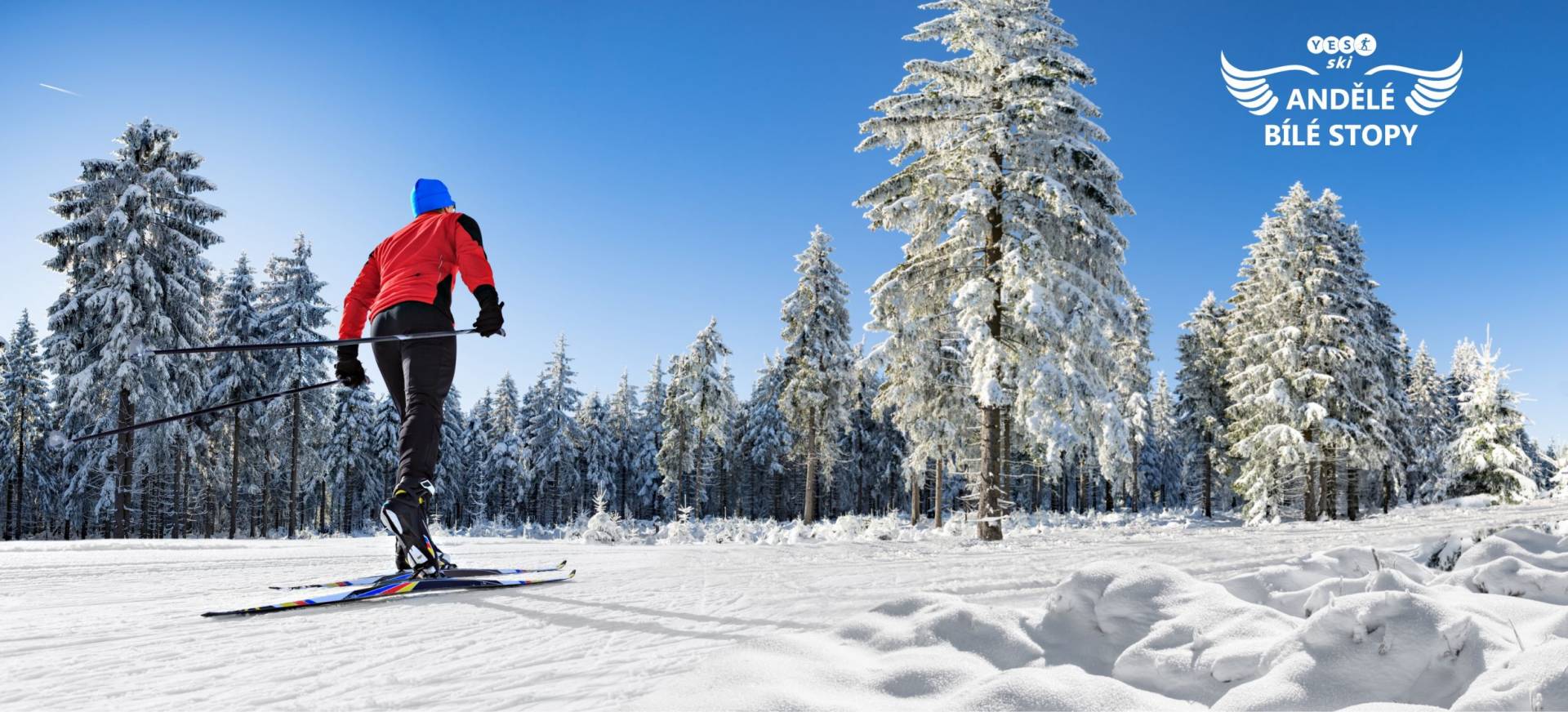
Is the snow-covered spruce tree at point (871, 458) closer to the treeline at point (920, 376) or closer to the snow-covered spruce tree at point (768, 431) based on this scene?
the treeline at point (920, 376)

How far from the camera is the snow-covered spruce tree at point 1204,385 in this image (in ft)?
111

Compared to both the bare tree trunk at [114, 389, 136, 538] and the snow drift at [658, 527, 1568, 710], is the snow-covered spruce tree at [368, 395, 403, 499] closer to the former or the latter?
the bare tree trunk at [114, 389, 136, 538]

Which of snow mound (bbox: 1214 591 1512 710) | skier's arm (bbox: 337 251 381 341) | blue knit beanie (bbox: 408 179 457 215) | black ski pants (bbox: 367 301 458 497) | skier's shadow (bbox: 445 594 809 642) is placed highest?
blue knit beanie (bbox: 408 179 457 215)

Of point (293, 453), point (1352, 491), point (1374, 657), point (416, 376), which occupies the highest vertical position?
point (416, 376)

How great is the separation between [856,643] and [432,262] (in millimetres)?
2959

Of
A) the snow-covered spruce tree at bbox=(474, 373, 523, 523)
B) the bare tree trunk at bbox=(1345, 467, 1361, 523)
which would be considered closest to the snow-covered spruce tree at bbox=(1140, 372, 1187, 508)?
the bare tree trunk at bbox=(1345, 467, 1361, 523)

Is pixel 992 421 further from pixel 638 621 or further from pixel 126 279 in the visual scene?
pixel 126 279

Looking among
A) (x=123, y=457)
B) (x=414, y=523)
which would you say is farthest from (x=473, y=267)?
(x=123, y=457)

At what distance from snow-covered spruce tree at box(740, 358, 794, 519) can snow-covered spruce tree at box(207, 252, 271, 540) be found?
2540 cm

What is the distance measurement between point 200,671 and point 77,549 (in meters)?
6.80

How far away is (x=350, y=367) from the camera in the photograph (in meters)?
3.94

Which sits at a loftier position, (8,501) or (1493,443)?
(1493,443)

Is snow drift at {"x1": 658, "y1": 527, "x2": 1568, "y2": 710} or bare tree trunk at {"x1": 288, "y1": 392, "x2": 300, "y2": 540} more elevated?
snow drift at {"x1": 658, "y1": 527, "x2": 1568, "y2": 710}

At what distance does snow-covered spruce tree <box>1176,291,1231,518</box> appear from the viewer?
3370cm
